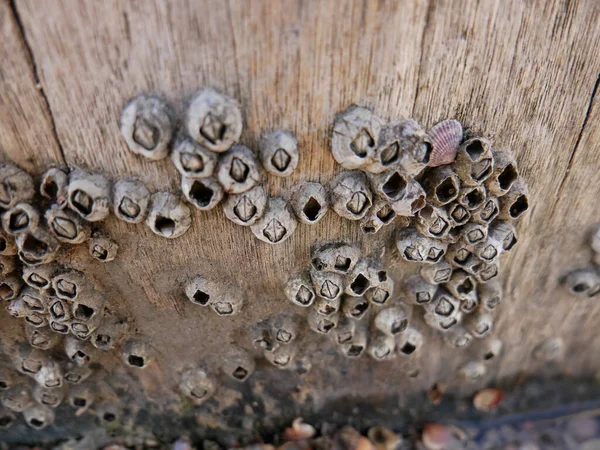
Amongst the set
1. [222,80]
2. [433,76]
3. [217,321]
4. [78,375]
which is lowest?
[78,375]

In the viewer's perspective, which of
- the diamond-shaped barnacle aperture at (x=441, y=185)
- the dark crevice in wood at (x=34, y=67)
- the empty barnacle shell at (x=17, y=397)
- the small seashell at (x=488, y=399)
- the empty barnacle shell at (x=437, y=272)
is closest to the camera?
the dark crevice in wood at (x=34, y=67)

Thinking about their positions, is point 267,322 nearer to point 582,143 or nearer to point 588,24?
point 582,143

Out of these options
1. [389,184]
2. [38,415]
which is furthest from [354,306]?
[38,415]

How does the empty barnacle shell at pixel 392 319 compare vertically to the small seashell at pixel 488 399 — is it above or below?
below

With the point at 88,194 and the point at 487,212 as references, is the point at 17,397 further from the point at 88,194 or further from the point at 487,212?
the point at 487,212

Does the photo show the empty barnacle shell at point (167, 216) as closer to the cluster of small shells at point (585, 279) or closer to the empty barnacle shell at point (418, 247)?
the empty barnacle shell at point (418, 247)

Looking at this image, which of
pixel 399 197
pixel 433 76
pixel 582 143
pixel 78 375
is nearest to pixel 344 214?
pixel 399 197

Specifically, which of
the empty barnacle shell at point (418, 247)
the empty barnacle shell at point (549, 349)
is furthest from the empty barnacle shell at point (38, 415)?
the empty barnacle shell at point (549, 349)
